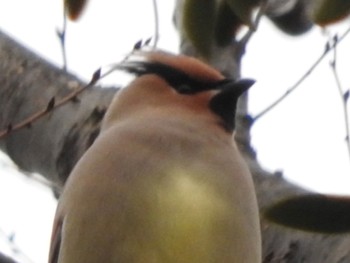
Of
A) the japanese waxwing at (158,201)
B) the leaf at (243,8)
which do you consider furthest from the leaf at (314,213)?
the leaf at (243,8)

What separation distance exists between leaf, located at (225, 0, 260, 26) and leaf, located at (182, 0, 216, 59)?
4cm

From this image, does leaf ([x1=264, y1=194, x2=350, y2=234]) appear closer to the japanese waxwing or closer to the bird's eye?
the japanese waxwing

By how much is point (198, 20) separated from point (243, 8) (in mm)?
94

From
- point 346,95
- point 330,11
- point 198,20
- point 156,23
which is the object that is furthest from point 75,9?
point 346,95

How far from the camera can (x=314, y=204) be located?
2387 millimetres

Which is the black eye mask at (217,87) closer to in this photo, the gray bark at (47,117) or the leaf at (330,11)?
the gray bark at (47,117)

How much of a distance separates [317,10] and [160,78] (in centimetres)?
55

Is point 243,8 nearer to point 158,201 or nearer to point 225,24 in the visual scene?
point 225,24

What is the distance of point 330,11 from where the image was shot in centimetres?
256

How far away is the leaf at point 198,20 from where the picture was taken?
2.81m

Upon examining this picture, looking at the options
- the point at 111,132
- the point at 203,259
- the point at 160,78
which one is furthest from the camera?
the point at 160,78

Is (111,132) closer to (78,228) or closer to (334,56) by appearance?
(78,228)

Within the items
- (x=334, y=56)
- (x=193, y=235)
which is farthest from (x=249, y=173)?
(x=334, y=56)

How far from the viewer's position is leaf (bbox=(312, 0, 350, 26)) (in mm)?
2543
